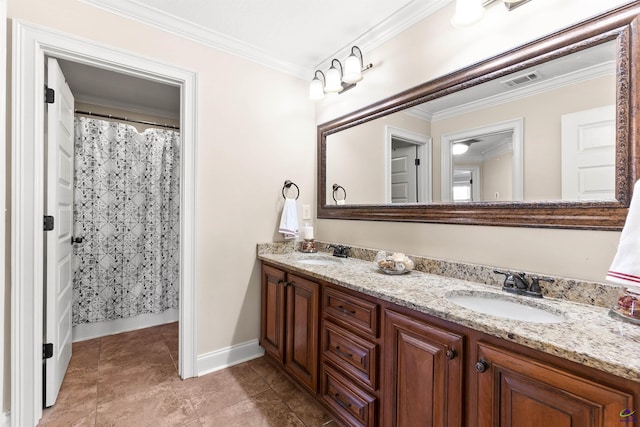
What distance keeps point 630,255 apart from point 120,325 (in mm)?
3557

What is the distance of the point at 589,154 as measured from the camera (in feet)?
3.73

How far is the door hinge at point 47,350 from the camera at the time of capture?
1.64 meters

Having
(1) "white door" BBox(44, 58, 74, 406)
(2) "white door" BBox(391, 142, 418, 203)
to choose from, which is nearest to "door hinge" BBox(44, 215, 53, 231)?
(1) "white door" BBox(44, 58, 74, 406)

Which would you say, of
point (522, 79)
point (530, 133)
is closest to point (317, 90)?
point (522, 79)

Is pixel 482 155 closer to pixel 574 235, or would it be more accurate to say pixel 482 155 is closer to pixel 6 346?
pixel 574 235

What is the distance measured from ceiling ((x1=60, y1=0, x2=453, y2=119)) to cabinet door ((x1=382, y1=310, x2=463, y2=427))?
5.66 feet

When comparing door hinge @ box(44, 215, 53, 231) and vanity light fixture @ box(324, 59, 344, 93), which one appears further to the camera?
vanity light fixture @ box(324, 59, 344, 93)

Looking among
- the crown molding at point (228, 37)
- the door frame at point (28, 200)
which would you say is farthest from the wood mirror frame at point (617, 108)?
the door frame at point (28, 200)

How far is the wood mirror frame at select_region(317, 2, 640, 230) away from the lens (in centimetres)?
104

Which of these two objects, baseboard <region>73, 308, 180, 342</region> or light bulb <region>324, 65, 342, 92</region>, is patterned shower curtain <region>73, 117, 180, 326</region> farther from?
light bulb <region>324, 65, 342, 92</region>

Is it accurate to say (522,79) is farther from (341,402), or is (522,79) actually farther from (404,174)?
(341,402)

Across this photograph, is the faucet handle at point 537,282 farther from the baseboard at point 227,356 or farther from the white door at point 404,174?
the baseboard at point 227,356

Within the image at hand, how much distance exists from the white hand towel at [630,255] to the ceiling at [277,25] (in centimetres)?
141

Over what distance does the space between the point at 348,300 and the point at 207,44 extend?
200 cm
